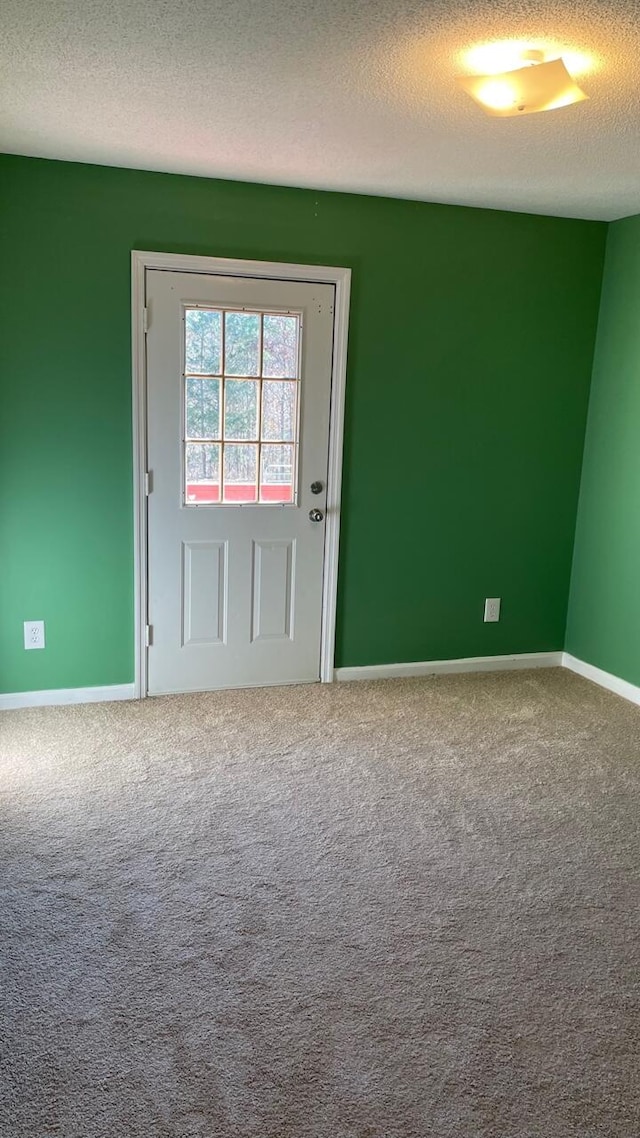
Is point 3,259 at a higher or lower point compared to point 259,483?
higher

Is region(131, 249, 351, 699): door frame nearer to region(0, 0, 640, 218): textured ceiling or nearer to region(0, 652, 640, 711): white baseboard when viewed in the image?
region(0, 652, 640, 711): white baseboard

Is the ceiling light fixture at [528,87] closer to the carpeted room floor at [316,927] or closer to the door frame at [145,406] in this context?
the door frame at [145,406]

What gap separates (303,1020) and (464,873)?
809 mm

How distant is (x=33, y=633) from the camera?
12.2 ft

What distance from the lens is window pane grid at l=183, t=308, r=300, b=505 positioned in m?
3.75

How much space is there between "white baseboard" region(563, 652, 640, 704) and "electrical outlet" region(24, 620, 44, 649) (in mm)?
2789

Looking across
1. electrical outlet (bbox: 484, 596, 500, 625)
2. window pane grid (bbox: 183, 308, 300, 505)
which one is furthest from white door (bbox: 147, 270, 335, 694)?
Answer: electrical outlet (bbox: 484, 596, 500, 625)

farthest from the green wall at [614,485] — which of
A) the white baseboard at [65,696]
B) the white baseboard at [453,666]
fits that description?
the white baseboard at [65,696]

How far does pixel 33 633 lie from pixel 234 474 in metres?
1.16

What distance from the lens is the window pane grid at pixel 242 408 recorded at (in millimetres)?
3746

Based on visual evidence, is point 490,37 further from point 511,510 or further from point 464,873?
point 511,510

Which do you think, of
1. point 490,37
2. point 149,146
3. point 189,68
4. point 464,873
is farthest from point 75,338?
point 464,873

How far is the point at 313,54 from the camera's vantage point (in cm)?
219

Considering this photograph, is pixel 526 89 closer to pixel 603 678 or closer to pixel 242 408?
pixel 242 408
